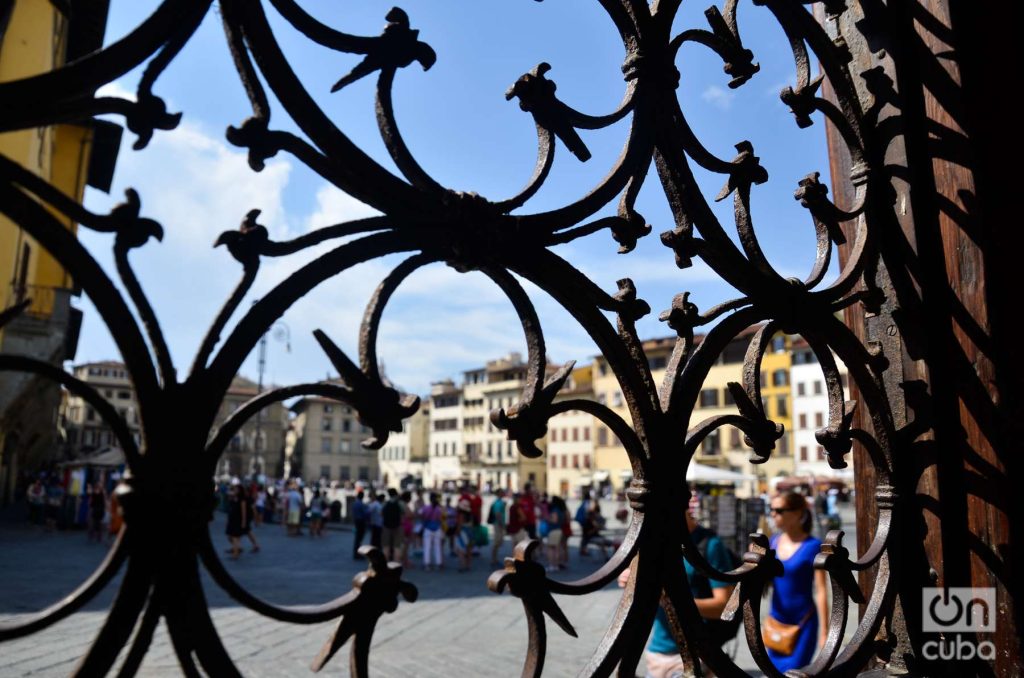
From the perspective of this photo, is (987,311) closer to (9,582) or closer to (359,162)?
(359,162)

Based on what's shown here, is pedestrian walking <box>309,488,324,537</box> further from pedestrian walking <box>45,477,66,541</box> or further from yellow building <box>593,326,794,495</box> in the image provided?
yellow building <box>593,326,794,495</box>

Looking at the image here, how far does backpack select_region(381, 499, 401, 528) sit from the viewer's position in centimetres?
1390

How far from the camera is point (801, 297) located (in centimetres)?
162

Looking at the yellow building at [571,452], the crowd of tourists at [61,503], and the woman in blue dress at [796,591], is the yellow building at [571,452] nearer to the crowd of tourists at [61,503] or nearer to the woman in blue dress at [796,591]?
the crowd of tourists at [61,503]

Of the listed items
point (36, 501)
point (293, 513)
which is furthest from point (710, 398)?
point (36, 501)

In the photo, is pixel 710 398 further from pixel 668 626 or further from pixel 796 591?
pixel 668 626

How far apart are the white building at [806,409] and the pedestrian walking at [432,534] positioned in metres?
39.0

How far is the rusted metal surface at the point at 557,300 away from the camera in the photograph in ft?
3.12

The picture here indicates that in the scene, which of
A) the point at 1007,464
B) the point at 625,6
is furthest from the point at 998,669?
the point at 625,6

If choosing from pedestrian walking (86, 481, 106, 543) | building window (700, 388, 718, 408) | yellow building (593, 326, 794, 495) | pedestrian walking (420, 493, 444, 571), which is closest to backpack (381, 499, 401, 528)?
pedestrian walking (420, 493, 444, 571)

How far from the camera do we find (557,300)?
4.40 feet

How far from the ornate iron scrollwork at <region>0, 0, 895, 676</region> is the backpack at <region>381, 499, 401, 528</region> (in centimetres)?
1271

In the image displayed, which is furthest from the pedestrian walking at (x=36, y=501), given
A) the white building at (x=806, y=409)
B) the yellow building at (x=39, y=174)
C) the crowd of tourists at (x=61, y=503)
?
the white building at (x=806, y=409)

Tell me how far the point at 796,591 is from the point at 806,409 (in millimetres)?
48992
